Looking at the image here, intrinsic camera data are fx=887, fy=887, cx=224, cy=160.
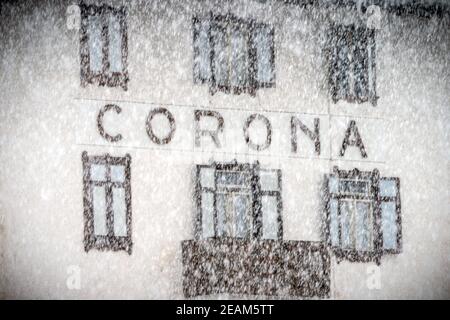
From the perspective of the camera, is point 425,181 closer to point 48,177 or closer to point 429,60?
point 429,60

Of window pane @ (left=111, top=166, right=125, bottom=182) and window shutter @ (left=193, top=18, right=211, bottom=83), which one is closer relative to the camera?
window pane @ (left=111, top=166, right=125, bottom=182)

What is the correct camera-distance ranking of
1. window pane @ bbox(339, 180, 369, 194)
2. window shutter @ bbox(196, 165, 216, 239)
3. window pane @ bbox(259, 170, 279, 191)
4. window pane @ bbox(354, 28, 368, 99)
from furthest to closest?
1. window pane @ bbox(354, 28, 368, 99)
2. window pane @ bbox(339, 180, 369, 194)
3. window pane @ bbox(259, 170, 279, 191)
4. window shutter @ bbox(196, 165, 216, 239)

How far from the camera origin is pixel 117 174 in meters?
13.8

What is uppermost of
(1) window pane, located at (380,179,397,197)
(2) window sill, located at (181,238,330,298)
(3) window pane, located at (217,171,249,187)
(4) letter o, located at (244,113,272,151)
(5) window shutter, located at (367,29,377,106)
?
(5) window shutter, located at (367,29,377,106)

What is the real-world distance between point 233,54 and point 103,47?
218 cm

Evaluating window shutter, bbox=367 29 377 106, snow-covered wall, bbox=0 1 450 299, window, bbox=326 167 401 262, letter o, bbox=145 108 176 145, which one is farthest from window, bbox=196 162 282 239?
window shutter, bbox=367 29 377 106

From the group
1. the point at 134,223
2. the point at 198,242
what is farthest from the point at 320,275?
the point at 134,223

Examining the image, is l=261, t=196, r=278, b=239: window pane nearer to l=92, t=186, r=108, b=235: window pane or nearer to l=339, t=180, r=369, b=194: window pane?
l=339, t=180, r=369, b=194: window pane

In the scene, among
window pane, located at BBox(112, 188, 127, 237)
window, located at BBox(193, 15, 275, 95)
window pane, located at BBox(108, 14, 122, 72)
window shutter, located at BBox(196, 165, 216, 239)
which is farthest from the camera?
window, located at BBox(193, 15, 275, 95)

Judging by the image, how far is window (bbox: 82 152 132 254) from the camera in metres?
13.5

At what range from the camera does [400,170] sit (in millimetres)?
15180

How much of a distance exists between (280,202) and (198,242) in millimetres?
1669

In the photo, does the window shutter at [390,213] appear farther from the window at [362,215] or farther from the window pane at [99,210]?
the window pane at [99,210]

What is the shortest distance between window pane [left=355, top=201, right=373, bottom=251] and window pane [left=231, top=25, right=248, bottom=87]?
2840 millimetres
